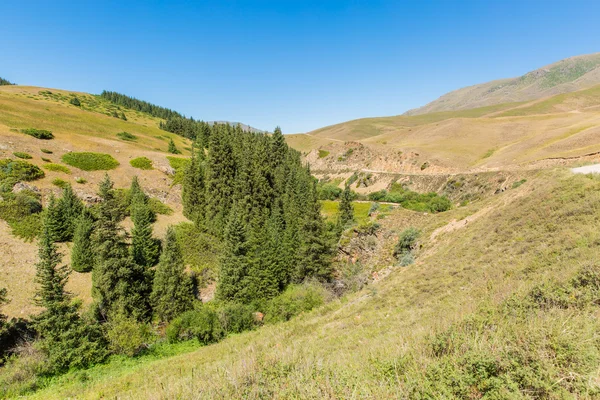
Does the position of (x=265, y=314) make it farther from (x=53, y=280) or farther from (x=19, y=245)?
(x=19, y=245)

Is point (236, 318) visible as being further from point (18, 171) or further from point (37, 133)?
point (37, 133)

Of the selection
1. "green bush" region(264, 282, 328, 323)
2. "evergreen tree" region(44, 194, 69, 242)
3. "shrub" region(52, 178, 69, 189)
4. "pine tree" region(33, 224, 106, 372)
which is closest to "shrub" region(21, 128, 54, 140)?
"shrub" region(52, 178, 69, 189)

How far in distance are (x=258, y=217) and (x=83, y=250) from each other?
20.0 meters

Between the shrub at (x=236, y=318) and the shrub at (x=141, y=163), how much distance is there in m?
40.2

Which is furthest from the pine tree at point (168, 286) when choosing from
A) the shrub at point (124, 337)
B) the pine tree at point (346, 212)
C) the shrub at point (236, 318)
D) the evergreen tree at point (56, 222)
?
the pine tree at point (346, 212)

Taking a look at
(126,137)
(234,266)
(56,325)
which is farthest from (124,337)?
(126,137)

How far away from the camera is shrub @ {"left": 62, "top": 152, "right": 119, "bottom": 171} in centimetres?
4800

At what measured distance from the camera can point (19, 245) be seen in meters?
30.3

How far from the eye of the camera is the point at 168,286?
2622 centimetres

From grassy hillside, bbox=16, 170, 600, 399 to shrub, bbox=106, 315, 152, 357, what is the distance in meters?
4.04

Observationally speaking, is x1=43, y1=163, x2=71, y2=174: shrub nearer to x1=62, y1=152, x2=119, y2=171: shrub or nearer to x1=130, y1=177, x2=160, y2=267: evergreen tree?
x1=62, y1=152, x2=119, y2=171: shrub


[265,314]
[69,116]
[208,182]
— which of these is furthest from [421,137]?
[69,116]

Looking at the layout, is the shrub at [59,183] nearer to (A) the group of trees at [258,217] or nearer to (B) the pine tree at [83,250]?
(B) the pine tree at [83,250]

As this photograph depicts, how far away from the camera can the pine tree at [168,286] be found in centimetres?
2625
